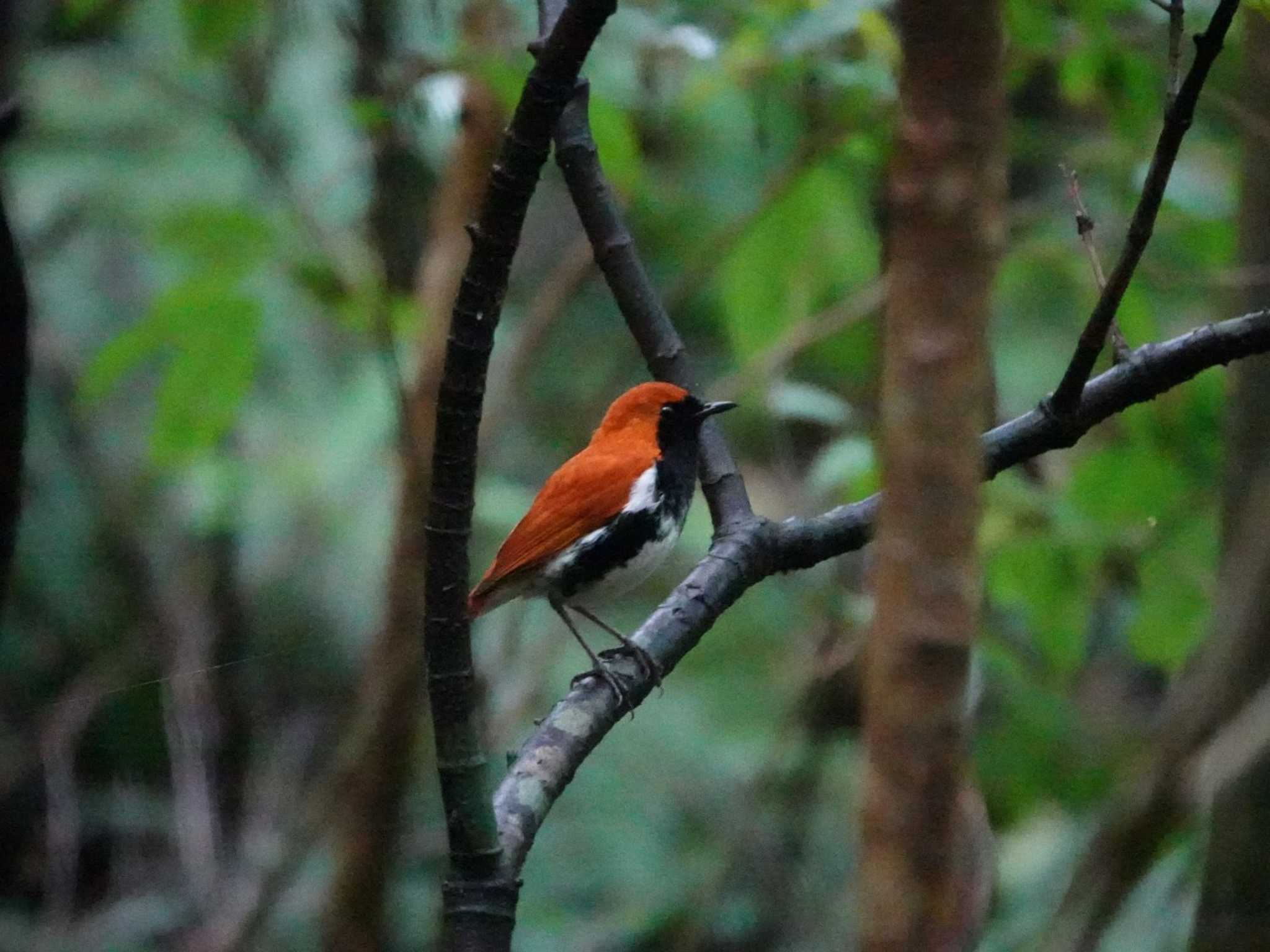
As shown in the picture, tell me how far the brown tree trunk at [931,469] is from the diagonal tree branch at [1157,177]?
2.40ft

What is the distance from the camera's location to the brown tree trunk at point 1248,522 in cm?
262

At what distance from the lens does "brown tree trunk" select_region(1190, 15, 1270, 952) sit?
8.59 feet

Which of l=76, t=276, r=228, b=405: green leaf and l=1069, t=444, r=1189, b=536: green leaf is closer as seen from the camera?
l=76, t=276, r=228, b=405: green leaf

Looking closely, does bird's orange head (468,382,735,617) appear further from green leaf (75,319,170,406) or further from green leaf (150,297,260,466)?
green leaf (75,319,170,406)

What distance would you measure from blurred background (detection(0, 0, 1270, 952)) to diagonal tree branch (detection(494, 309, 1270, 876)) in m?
0.78

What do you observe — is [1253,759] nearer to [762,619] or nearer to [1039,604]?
[1039,604]

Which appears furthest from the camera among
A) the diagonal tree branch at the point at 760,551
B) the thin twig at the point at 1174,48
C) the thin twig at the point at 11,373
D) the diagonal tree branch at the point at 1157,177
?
the thin twig at the point at 11,373

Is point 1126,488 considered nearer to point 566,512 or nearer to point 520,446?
point 566,512

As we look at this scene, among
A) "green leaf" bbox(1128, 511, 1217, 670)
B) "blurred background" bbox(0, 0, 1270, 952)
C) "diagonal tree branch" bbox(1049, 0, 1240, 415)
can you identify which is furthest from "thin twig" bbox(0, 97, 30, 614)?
"green leaf" bbox(1128, 511, 1217, 670)

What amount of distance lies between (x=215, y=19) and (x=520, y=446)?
3.51m

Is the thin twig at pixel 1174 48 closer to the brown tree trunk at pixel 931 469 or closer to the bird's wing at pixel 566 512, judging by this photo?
the brown tree trunk at pixel 931 469

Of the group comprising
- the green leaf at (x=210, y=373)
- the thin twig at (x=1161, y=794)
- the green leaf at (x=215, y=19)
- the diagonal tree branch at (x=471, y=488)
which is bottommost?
the thin twig at (x=1161, y=794)

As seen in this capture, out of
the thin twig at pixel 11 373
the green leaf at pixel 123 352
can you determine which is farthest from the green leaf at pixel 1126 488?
the thin twig at pixel 11 373

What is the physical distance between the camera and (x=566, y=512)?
12.1 ft
